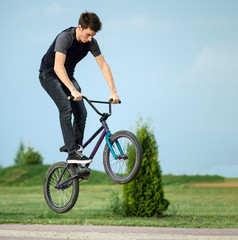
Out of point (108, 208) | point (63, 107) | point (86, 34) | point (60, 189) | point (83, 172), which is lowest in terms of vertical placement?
point (108, 208)

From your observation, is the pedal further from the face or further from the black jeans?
the face

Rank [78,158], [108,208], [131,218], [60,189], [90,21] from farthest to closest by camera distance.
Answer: [108,208], [131,218], [60,189], [78,158], [90,21]

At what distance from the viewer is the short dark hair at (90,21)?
17.3 ft

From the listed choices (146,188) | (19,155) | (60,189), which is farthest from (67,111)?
(19,155)

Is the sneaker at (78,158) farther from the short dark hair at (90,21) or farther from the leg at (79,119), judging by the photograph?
the short dark hair at (90,21)

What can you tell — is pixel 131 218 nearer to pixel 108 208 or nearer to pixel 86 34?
pixel 108 208

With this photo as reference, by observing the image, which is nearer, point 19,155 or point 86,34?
point 86,34

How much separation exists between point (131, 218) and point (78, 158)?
6.74 meters

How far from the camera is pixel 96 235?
25.1 ft

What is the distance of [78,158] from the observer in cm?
563

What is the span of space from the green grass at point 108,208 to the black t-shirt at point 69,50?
5.36 m

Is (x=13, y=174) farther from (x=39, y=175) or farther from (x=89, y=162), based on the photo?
(x=89, y=162)

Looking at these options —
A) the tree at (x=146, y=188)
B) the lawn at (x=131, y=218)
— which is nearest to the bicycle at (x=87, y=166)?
the lawn at (x=131, y=218)

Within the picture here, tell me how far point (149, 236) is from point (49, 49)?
13.8 feet
